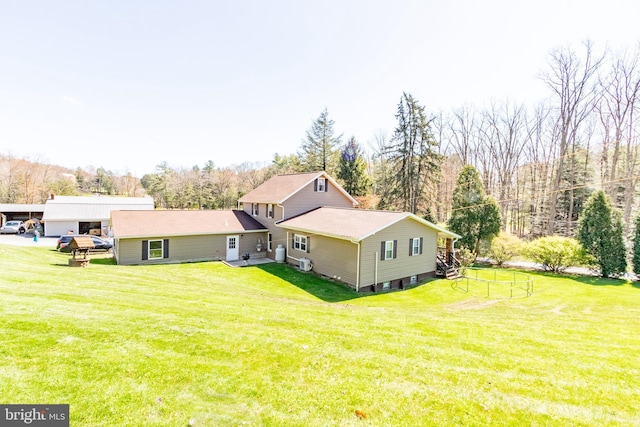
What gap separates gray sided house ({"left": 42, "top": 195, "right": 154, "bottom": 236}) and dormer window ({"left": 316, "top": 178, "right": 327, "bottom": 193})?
21860mm

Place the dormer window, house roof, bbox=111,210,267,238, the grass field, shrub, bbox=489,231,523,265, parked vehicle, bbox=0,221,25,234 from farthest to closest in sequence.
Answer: parked vehicle, bbox=0,221,25,234
the dormer window
shrub, bbox=489,231,523,265
house roof, bbox=111,210,267,238
the grass field

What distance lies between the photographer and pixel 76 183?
2562 inches

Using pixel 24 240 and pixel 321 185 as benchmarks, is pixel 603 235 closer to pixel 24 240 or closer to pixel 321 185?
pixel 321 185

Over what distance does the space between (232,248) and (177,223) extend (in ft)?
12.8

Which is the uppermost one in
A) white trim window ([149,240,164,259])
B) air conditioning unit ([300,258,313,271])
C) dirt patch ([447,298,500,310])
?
white trim window ([149,240,164,259])

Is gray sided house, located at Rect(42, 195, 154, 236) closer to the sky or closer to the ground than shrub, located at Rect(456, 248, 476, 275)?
closer to the sky

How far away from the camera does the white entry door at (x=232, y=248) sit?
67.6 ft

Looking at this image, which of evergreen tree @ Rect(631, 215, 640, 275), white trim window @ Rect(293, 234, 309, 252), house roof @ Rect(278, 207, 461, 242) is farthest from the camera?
evergreen tree @ Rect(631, 215, 640, 275)

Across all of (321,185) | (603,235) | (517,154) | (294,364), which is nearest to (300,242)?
(321,185)

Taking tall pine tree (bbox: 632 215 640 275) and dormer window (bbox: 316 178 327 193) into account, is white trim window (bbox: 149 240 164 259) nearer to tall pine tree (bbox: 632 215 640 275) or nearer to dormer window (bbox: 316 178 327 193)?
dormer window (bbox: 316 178 327 193)

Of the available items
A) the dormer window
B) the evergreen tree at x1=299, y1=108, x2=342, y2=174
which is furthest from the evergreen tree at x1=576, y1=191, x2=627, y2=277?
the evergreen tree at x1=299, y1=108, x2=342, y2=174

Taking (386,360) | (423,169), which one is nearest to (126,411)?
(386,360)

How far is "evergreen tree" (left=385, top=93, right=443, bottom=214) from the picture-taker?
30891mm

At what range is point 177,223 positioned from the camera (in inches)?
779
